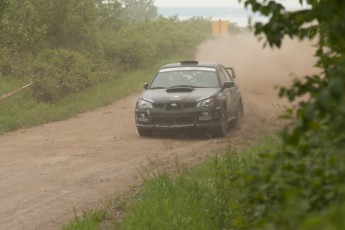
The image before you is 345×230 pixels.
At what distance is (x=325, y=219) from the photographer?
2504mm

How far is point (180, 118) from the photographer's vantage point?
1533 centimetres

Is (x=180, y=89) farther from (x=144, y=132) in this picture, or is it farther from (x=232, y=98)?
(x=232, y=98)

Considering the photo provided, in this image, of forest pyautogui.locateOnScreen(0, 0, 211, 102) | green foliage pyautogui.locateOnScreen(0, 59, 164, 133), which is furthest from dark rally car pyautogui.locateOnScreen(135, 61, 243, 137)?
forest pyautogui.locateOnScreen(0, 0, 211, 102)

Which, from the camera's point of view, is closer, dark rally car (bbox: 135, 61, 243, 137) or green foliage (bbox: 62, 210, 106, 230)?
green foliage (bbox: 62, 210, 106, 230)

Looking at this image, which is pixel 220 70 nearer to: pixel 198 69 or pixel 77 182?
pixel 198 69

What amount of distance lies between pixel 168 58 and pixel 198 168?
27301 mm

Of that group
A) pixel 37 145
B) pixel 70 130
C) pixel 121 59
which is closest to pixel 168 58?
pixel 121 59

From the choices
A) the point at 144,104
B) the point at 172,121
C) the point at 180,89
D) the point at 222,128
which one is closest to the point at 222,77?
the point at 180,89

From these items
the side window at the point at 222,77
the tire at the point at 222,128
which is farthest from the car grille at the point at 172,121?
the side window at the point at 222,77

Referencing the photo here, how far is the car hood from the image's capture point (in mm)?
15336

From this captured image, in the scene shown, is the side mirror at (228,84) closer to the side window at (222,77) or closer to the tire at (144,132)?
the side window at (222,77)

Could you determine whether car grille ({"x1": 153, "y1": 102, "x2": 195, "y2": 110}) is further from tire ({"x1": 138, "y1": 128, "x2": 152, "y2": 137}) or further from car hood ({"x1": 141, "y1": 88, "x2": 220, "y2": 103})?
tire ({"x1": 138, "y1": 128, "x2": 152, "y2": 137})

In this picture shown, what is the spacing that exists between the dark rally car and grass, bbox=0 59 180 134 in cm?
381

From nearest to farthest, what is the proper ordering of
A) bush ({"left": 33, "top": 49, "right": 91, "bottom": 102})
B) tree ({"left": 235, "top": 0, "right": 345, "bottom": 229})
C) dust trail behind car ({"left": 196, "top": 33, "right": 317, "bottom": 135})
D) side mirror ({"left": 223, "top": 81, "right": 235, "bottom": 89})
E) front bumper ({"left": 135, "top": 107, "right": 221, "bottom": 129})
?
tree ({"left": 235, "top": 0, "right": 345, "bottom": 229}), front bumper ({"left": 135, "top": 107, "right": 221, "bottom": 129}), side mirror ({"left": 223, "top": 81, "right": 235, "bottom": 89}), dust trail behind car ({"left": 196, "top": 33, "right": 317, "bottom": 135}), bush ({"left": 33, "top": 49, "right": 91, "bottom": 102})
